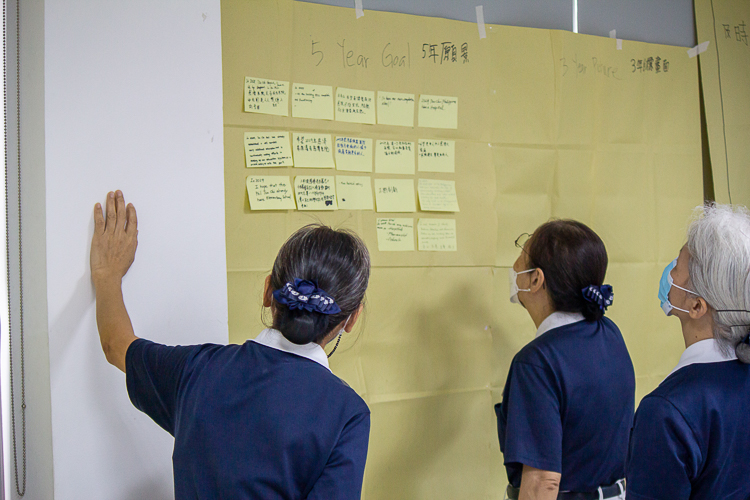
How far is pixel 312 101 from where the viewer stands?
5.03 ft

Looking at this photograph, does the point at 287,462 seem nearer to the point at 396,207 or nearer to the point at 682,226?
the point at 396,207

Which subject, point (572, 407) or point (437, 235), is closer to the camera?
point (572, 407)

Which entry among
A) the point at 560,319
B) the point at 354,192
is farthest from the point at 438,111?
the point at 560,319

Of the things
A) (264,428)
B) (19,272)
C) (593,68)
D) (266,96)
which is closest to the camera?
(264,428)

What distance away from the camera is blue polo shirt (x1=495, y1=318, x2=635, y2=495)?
3.95 ft

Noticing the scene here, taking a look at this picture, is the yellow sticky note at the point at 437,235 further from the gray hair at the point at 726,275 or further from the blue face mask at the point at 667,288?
the gray hair at the point at 726,275

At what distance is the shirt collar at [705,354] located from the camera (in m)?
0.94

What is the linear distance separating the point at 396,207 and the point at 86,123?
869 mm

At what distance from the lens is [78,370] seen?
3.71 feet

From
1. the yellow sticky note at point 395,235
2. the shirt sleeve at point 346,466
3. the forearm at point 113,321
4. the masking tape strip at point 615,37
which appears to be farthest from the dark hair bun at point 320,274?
the masking tape strip at point 615,37

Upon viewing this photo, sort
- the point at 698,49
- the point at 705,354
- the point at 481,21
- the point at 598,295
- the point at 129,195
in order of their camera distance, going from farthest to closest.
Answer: the point at 698,49, the point at 481,21, the point at 598,295, the point at 129,195, the point at 705,354

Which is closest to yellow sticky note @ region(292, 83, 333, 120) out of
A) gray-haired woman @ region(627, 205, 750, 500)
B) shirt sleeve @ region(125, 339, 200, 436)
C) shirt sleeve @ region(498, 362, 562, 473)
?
shirt sleeve @ region(125, 339, 200, 436)

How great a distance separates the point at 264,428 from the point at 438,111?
1183 mm

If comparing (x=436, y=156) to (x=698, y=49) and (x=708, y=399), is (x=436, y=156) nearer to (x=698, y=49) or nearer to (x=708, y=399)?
(x=708, y=399)
